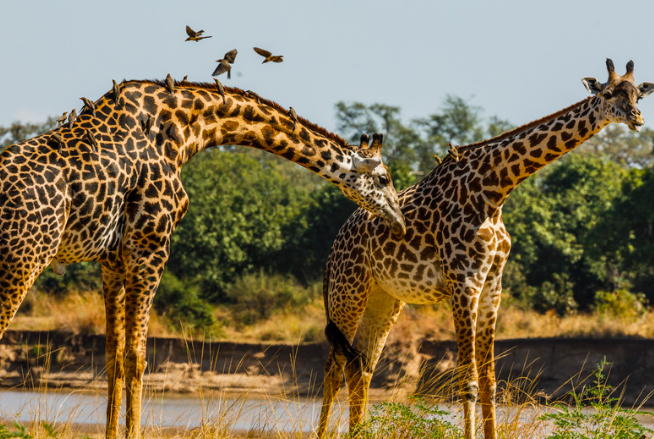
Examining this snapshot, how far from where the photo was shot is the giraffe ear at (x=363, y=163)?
21.3ft

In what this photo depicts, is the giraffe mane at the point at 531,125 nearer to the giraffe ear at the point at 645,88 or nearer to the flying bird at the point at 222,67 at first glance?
the giraffe ear at the point at 645,88

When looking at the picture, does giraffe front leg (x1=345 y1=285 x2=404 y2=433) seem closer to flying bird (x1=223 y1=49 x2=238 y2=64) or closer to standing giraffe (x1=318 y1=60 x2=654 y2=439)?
standing giraffe (x1=318 y1=60 x2=654 y2=439)

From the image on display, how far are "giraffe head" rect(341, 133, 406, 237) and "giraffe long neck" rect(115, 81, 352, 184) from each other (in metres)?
0.11

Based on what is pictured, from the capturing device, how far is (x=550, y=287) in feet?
82.3

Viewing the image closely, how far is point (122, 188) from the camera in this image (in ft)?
17.5

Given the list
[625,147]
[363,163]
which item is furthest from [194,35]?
[625,147]

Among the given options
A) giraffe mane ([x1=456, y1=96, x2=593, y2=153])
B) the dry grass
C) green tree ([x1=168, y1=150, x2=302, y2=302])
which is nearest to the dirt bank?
the dry grass

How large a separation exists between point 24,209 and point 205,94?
1722 mm

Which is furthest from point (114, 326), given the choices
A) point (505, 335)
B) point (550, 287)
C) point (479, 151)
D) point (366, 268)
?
point (550, 287)

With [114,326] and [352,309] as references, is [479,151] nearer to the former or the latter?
[352,309]

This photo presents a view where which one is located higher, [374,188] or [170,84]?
[170,84]

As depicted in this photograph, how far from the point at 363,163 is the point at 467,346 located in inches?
69.2

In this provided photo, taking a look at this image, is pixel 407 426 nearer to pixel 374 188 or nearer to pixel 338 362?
pixel 338 362

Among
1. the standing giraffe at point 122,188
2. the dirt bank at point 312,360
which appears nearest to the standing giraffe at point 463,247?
the standing giraffe at point 122,188
